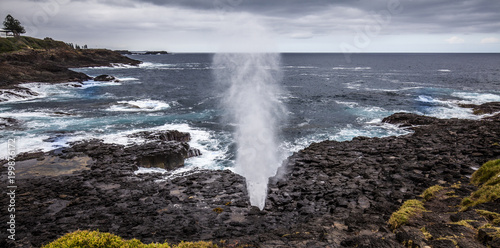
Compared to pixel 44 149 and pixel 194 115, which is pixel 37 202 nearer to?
pixel 44 149

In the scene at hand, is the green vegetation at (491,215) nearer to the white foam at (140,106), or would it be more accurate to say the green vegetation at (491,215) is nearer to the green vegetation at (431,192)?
the green vegetation at (431,192)

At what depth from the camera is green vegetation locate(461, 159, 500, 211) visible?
12286mm

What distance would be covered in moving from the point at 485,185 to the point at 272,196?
11.0 metres

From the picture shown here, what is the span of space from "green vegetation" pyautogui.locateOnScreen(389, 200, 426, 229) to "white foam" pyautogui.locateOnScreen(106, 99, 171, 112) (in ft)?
132

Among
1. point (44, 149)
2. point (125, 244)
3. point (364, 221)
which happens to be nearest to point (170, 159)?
point (44, 149)

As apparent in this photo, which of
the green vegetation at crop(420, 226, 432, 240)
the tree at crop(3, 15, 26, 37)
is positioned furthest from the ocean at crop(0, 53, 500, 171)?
the tree at crop(3, 15, 26, 37)

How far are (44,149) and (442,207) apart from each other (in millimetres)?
30692

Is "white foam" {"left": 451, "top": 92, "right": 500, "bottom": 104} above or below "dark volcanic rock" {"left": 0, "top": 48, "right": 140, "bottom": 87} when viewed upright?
below

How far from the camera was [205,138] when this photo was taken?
32.5m

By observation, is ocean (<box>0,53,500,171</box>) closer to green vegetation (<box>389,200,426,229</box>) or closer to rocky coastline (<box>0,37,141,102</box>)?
rocky coastline (<box>0,37,141,102</box>)

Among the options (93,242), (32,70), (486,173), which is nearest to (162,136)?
(93,242)

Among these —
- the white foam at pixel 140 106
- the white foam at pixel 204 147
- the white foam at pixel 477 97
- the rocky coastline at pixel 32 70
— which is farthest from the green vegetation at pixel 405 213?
the rocky coastline at pixel 32 70

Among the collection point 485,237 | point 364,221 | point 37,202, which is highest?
point 485,237

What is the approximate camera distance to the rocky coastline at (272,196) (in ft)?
37.8
